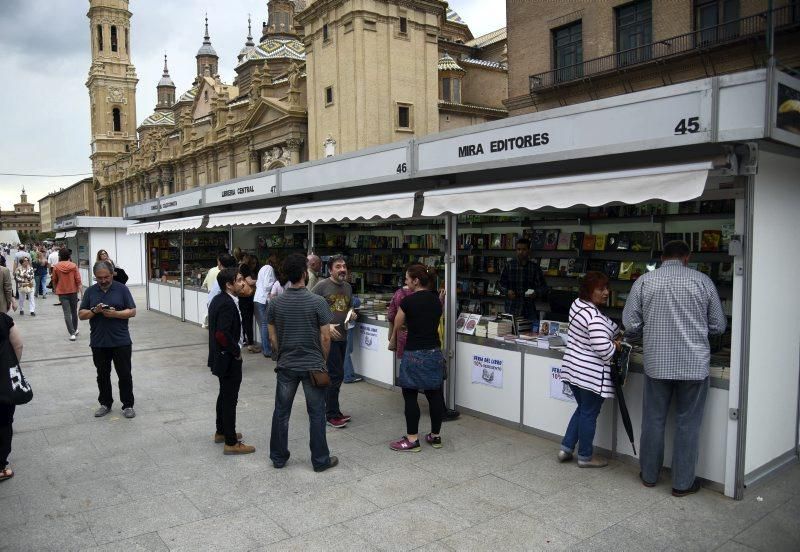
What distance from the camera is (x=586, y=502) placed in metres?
4.64

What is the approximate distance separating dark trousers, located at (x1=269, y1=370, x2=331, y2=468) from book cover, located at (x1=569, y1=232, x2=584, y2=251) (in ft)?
14.3

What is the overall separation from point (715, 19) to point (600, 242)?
18209 mm

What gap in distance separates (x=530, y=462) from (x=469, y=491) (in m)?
0.87

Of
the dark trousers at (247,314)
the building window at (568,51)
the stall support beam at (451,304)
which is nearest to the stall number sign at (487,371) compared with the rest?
the stall support beam at (451,304)

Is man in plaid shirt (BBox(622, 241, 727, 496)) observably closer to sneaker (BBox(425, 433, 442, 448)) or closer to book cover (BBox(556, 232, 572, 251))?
sneaker (BBox(425, 433, 442, 448))

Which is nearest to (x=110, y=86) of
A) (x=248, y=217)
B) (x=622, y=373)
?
(x=248, y=217)

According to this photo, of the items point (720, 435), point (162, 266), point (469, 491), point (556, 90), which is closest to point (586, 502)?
point (469, 491)

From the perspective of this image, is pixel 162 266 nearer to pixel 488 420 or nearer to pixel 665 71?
pixel 488 420

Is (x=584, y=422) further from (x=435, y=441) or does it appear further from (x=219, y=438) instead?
(x=219, y=438)

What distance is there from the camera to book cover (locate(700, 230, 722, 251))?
260 inches

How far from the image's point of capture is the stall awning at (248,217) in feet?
33.2

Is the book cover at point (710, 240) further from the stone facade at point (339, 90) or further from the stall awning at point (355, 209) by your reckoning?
the stone facade at point (339, 90)

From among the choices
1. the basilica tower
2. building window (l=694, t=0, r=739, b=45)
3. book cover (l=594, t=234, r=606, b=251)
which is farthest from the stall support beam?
the basilica tower

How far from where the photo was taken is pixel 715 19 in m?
21.6
